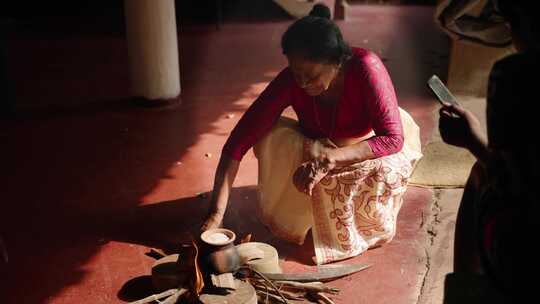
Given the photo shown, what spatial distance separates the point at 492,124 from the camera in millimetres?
1606

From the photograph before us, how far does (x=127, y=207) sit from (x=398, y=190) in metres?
1.86

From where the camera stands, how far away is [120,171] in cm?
477

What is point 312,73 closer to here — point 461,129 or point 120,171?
point 461,129

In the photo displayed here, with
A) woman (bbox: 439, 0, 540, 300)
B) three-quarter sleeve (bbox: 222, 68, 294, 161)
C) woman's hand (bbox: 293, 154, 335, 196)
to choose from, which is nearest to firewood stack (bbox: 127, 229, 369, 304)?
woman's hand (bbox: 293, 154, 335, 196)

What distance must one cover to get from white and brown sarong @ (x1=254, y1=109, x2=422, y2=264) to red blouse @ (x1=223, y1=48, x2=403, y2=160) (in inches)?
4.2

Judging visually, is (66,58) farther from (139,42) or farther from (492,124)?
(492,124)

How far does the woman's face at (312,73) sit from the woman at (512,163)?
129 centimetres

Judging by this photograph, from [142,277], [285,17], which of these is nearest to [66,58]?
[285,17]

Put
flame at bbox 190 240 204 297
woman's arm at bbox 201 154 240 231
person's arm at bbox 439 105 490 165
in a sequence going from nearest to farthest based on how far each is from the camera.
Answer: person's arm at bbox 439 105 490 165
flame at bbox 190 240 204 297
woman's arm at bbox 201 154 240 231

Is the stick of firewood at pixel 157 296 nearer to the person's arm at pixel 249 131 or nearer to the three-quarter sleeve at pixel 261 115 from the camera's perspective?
the person's arm at pixel 249 131

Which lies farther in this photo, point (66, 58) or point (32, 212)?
point (66, 58)

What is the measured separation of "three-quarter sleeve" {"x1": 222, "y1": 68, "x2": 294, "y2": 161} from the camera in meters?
3.46

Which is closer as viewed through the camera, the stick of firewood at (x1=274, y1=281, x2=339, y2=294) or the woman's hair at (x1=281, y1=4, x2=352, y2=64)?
the woman's hair at (x1=281, y1=4, x2=352, y2=64)

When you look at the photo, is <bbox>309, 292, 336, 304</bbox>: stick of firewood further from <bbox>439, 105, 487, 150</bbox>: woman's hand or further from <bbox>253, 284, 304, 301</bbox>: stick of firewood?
<bbox>439, 105, 487, 150</bbox>: woman's hand
